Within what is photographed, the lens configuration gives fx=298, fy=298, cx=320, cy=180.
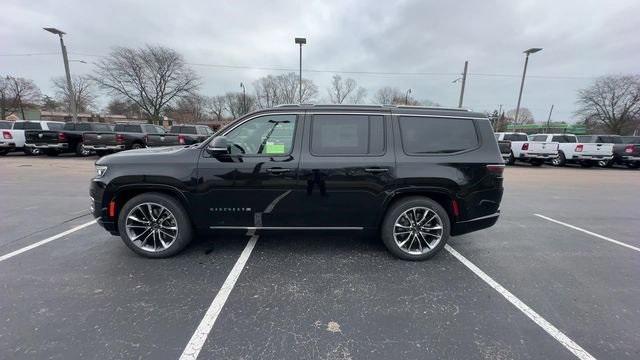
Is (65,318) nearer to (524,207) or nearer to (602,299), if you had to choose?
(602,299)

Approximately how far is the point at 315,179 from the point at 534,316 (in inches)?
101

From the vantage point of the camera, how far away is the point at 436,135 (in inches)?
150

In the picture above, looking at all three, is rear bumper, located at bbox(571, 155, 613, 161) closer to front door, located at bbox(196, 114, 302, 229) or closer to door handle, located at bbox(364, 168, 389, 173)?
door handle, located at bbox(364, 168, 389, 173)

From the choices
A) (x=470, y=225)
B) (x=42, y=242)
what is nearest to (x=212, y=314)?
(x=470, y=225)

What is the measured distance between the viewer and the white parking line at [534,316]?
2318 millimetres

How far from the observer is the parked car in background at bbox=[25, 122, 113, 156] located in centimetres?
1495

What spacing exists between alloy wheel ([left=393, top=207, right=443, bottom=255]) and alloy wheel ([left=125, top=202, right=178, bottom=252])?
112 inches

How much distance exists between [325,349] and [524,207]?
670cm

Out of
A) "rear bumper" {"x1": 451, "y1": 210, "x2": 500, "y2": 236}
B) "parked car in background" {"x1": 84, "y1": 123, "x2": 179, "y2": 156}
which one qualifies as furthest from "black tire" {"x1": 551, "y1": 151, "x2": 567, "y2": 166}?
"parked car in background" {"x1": 84, "y1": 123, "x2": 179, "y2": 156}

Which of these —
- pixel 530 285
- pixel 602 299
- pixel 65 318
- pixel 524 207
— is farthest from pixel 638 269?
pixel 65 318

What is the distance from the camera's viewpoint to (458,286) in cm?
328

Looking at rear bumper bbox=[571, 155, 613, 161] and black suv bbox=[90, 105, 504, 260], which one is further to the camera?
rear bumper bbox=[571, 155, 613, 161]

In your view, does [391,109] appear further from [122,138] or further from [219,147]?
[122,138]

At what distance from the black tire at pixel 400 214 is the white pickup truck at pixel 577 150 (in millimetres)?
18037
